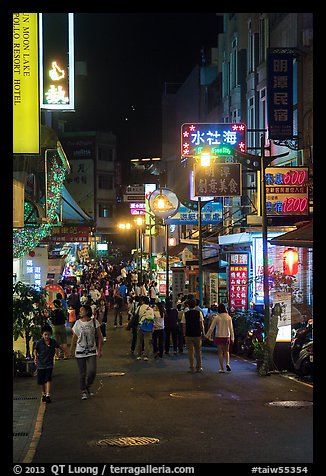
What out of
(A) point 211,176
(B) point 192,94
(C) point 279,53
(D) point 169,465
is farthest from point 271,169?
(B) point 192,94

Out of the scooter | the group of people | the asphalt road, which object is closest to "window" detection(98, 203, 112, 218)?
the group of people

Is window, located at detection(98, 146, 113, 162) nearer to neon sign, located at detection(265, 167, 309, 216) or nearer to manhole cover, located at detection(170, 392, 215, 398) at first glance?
neon sign, located at detection(265, 167, 309, 216)

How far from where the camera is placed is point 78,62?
4381cm

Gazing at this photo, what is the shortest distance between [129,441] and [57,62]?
12046mm

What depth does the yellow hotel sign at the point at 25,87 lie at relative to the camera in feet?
46.0

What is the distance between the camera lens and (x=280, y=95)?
84.8 feet

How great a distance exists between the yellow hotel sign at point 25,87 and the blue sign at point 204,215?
18.5 meters

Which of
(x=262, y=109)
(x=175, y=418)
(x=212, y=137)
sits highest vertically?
(x=262, y=109)

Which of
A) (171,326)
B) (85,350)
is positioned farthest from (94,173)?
(85,350)

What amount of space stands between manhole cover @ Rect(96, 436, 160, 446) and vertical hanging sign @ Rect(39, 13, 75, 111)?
36.2 ft

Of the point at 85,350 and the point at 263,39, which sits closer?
the point at 85,350

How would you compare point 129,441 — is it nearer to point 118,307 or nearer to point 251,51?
point 118,307

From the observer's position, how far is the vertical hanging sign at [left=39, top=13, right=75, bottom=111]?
19859 mm

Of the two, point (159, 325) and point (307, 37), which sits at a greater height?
point (307, 37)
